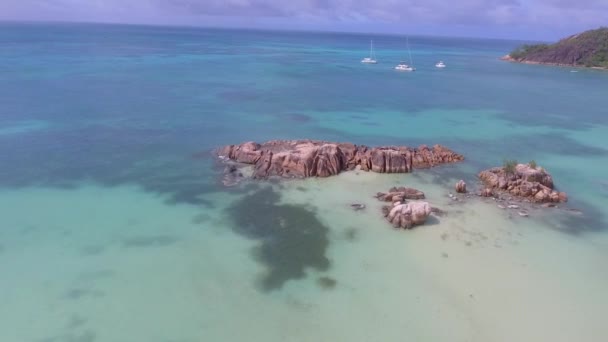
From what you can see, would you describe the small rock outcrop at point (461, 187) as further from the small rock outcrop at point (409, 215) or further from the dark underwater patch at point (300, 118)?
the dark underwater patch at point (300, 118)

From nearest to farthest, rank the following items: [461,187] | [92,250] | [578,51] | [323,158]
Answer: [92,250], [461,187], [323,158], [578,51]

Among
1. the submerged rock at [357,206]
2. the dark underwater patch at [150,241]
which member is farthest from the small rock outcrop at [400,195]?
the dark underwater patch at [150,241]

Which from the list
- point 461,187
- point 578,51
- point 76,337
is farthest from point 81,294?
point 578,51

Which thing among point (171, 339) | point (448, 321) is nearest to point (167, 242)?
point (171, 339)

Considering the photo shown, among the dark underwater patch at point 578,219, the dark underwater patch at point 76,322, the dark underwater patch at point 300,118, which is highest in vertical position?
the dark underwater patch at point 300,118

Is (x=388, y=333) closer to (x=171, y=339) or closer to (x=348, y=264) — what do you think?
(x=348, y=264)

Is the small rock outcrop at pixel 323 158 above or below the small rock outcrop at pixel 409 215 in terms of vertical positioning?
above

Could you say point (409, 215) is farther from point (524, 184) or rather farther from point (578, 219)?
point (578, 219)

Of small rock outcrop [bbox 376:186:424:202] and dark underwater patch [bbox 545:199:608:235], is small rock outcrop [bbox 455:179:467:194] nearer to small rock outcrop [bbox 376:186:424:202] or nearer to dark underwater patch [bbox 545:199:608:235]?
small rock outcrop [bbox 376:186:424:202]
